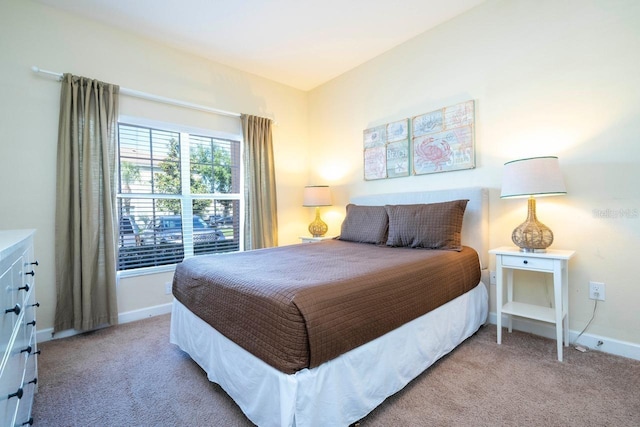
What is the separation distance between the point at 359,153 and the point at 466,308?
81.2 inches

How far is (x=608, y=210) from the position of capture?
1.94 meters

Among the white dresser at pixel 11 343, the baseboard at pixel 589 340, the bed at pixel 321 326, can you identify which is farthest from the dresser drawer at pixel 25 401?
the baseboard at pixel 589 340

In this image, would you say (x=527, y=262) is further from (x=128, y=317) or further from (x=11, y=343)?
(x=128, y=317)

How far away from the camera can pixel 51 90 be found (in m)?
2.37

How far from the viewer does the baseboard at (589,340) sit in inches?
73.1

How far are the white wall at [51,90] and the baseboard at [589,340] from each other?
3.21m

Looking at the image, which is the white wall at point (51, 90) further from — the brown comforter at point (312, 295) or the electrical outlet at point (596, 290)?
the electrical outlet at point (596, 290)

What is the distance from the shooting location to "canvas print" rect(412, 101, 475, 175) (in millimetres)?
2559

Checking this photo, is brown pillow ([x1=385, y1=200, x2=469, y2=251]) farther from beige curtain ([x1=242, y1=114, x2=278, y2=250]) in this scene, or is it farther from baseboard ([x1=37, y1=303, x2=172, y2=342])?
baseboard ([x1=37, y1=303, x2=172, y2=342])

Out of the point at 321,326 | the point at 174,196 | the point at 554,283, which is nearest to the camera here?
the point at 321,326

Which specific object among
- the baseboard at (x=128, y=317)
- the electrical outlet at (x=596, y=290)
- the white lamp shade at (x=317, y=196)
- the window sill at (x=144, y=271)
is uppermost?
the white lamp shade at (x=317, y=196)

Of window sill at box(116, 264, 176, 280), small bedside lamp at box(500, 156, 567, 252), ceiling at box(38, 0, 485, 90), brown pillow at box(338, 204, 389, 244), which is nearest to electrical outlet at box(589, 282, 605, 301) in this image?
small bedside lamp at box(500, 156, 567, 252)

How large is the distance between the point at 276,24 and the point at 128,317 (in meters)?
3.01

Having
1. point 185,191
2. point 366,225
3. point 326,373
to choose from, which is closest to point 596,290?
point 366,225
